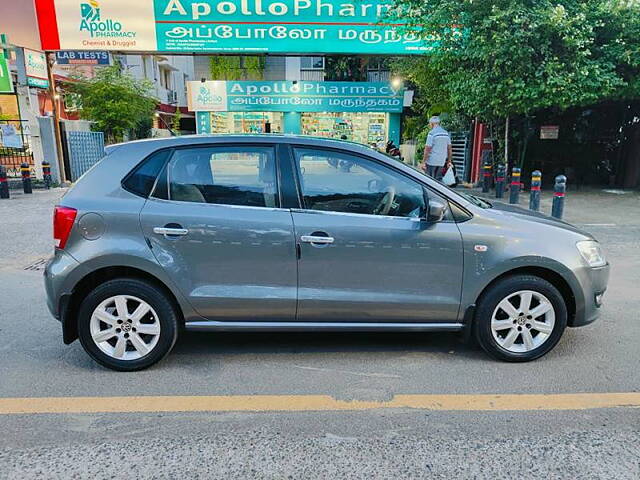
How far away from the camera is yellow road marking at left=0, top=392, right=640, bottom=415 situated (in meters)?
3.13

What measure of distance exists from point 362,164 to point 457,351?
5.71 feet

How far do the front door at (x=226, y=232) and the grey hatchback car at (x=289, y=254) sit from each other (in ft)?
0.03

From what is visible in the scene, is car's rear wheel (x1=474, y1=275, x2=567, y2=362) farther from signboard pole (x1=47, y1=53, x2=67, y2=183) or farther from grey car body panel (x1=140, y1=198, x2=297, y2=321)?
signboard pole (x1=47, y1=53, x2=67, y2=183)

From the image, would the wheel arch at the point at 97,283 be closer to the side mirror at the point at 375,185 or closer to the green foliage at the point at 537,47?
the side mirror at the point at 375,185

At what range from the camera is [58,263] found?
11.6ft

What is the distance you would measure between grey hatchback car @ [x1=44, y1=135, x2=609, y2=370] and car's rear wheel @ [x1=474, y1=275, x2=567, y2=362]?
0.01 metres

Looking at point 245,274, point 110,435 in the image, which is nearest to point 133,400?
point 110,435

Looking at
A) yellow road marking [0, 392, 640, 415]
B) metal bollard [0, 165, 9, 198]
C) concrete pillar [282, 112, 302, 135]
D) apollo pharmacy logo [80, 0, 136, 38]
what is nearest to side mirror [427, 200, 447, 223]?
yellow road marking [0, 392, 640, 415]

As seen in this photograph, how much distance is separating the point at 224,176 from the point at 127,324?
51.6 inches

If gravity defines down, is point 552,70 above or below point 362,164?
above

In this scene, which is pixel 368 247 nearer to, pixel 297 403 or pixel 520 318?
pixel 297 403

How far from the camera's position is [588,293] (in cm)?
371

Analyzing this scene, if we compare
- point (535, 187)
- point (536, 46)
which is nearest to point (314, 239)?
point (535, 187)

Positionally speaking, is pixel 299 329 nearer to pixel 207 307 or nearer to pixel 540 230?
pixel 207 307
